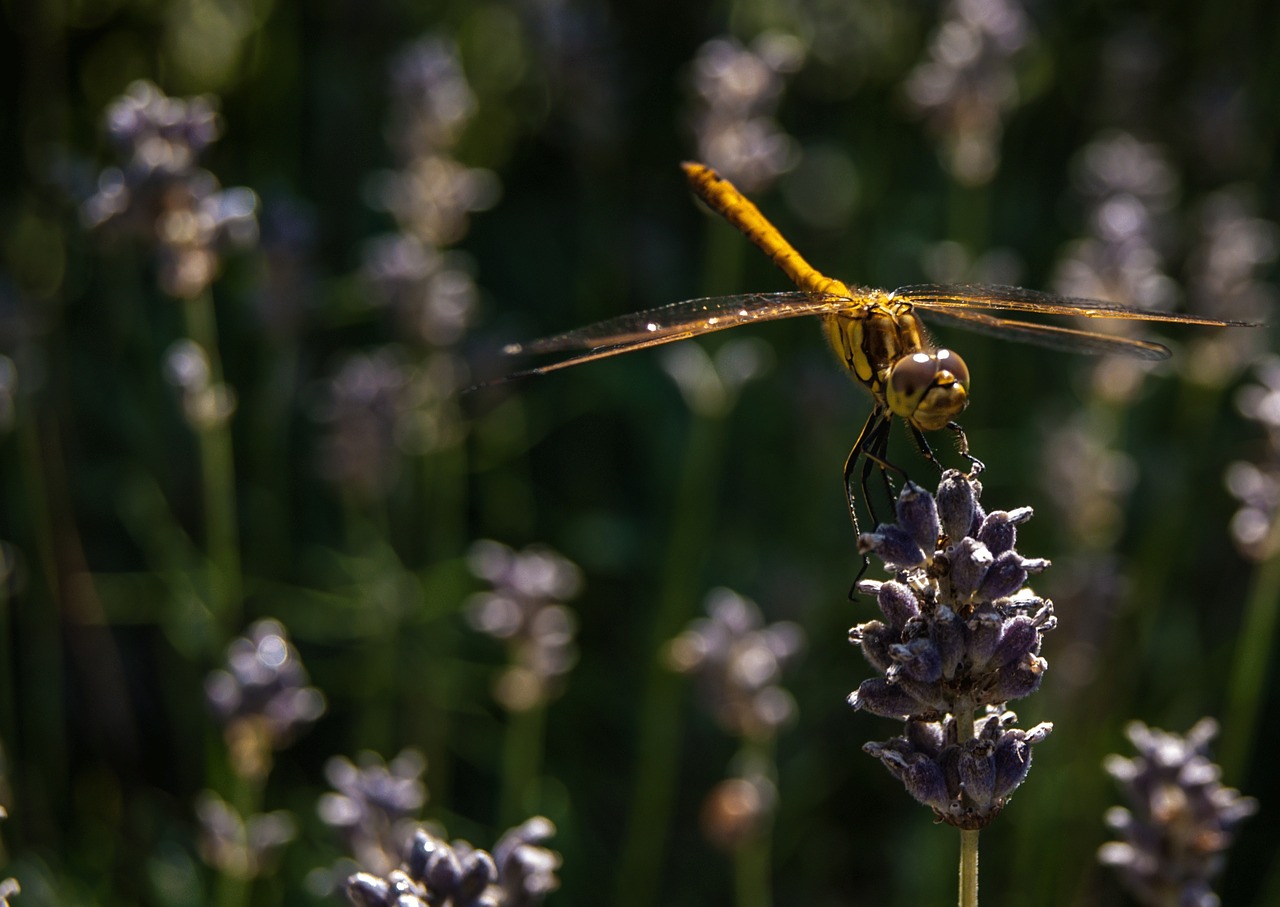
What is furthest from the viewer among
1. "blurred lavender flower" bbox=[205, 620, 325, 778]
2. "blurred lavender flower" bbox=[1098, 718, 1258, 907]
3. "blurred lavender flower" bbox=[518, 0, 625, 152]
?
"blurred lavender flower" bbox=[518, 0, 625, 152]

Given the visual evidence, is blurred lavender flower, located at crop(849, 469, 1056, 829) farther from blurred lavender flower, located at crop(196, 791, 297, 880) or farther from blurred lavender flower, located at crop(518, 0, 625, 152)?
blurred lavender flower, located at crop(518, 0, 625, 152)

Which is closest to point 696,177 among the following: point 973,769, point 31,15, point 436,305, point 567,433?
point 436,305

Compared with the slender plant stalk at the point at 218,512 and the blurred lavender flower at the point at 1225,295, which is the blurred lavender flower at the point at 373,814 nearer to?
the slender plant stalk at the point at 218,512

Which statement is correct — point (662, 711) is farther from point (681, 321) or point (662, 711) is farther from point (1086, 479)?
point (681, 321)

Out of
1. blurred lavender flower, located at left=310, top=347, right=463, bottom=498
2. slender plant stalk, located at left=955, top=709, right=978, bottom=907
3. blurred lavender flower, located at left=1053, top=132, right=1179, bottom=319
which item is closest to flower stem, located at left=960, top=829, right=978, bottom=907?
slender plant stalk, located at left=955, top=709, right=978, bottom=907

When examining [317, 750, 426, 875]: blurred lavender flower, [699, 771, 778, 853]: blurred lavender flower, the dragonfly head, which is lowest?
[699, 771, 778, 853]: blurred lavender flower

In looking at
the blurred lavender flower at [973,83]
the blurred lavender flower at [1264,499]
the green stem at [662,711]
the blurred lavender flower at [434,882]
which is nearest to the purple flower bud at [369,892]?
the blurred lavender flower at [434,882]
